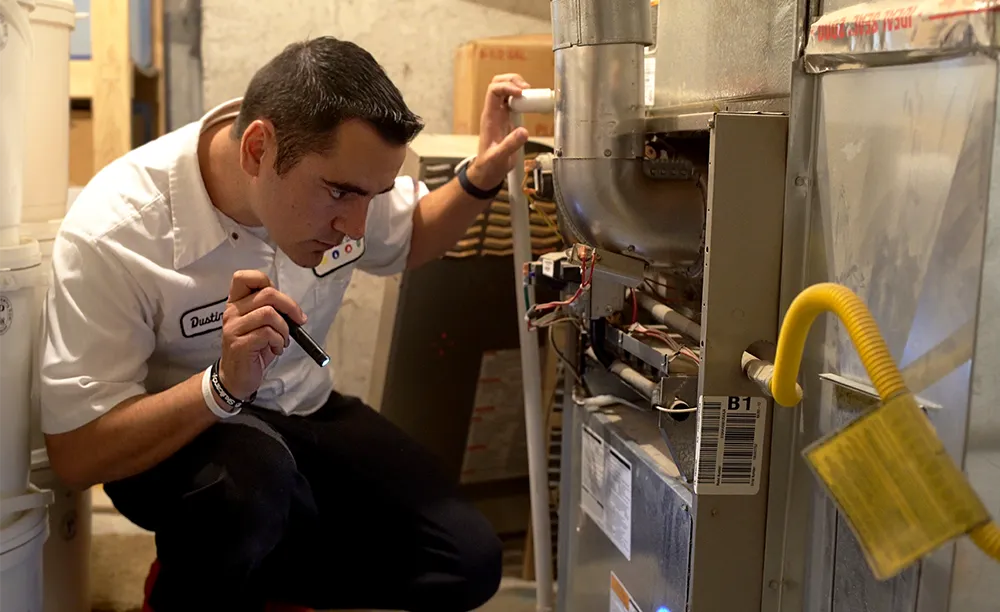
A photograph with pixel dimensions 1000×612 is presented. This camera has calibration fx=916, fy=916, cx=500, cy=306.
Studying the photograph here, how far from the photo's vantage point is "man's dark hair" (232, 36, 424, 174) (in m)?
1.12

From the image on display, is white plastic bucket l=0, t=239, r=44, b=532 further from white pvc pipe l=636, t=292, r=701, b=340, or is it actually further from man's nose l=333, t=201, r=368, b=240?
white pvc pipe l=636, t=292, r=701, b=340

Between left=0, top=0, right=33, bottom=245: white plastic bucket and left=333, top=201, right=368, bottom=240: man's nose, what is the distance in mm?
442

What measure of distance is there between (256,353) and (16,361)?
1.23 feet

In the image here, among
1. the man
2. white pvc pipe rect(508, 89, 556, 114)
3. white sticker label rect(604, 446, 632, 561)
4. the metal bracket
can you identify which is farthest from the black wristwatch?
the metal bracket

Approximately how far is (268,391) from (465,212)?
41 cm

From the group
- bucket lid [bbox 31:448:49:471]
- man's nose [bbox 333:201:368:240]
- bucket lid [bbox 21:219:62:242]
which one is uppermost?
man's nose [bbox 333:201:368:240]

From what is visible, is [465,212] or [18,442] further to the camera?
[465,212]

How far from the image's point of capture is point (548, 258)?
1229 millimetres

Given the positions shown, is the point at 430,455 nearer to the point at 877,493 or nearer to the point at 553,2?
the point at 553,2

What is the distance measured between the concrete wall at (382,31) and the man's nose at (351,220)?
3.04 feet

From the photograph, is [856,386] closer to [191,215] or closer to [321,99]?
[321,99]

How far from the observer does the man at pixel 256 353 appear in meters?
1.13

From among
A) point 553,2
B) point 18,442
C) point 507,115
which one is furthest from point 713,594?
point 18,442

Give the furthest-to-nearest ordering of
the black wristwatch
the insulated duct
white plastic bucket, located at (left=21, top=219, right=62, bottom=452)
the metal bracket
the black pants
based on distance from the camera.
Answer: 1. the black wristwatch
2. white plastic bucket, located at (left=21, top=219, right=62, bottom=452)
3. the black pants
4. the insulated duct
5. the metal bracket
